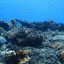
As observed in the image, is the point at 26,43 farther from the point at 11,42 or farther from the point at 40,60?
the point at 40,60

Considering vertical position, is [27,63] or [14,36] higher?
[14,36]

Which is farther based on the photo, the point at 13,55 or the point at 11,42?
the point at 11,42

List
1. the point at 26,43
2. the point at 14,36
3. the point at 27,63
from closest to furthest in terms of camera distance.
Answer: the point at 27,63, the point at 26,43, the point at 14,36

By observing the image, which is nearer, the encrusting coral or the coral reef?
the encrusting coral

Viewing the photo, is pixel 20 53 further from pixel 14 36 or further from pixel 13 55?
pixel 14 36

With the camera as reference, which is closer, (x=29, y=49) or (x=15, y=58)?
(x=15, y=58)

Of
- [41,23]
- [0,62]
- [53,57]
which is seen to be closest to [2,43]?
[0,62]

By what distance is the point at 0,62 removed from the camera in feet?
24.1

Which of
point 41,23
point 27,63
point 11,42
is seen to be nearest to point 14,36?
point 11,42

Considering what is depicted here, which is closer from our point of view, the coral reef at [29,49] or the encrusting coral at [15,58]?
the encrusting coral at [15,58]

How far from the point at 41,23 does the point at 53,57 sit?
389 inches

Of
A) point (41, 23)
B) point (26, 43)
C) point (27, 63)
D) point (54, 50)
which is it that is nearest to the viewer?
point (27, 63)

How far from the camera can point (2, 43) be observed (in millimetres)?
9836

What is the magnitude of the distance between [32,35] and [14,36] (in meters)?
0.97
